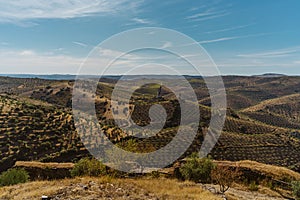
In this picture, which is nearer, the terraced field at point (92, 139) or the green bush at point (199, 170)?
the green bush at point (199, 170)

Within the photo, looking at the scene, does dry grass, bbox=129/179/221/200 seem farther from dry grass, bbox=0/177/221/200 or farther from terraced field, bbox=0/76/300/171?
terraced field, bbox=0/76/300/171

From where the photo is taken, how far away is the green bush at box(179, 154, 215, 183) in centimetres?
1638

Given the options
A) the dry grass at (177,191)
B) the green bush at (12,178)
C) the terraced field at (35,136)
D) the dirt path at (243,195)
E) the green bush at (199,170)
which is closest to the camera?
the dry grass at (177,191)

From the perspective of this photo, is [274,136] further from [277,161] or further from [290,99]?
[290,99]

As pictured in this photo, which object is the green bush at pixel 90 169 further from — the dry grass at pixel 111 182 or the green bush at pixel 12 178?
the dry grass at pixel 111 182

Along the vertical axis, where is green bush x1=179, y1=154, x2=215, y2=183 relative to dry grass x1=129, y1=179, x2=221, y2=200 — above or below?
below

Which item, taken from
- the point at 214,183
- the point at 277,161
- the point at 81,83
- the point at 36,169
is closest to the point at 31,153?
the point at 36,169

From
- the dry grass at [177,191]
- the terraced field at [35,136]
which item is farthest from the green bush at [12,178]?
the terraced field at [35,136]

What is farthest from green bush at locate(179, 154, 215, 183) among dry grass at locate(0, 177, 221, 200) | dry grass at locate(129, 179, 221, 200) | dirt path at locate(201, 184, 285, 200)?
dry grass at locate(0, 177, 221, 200)

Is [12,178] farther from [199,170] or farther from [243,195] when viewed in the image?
[243,195]

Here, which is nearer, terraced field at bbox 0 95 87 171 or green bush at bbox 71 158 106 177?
green bush at bbox 71 158 106 177

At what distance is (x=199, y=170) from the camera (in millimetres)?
16375

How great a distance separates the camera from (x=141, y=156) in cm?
1709

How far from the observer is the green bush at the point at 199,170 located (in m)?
16.4
